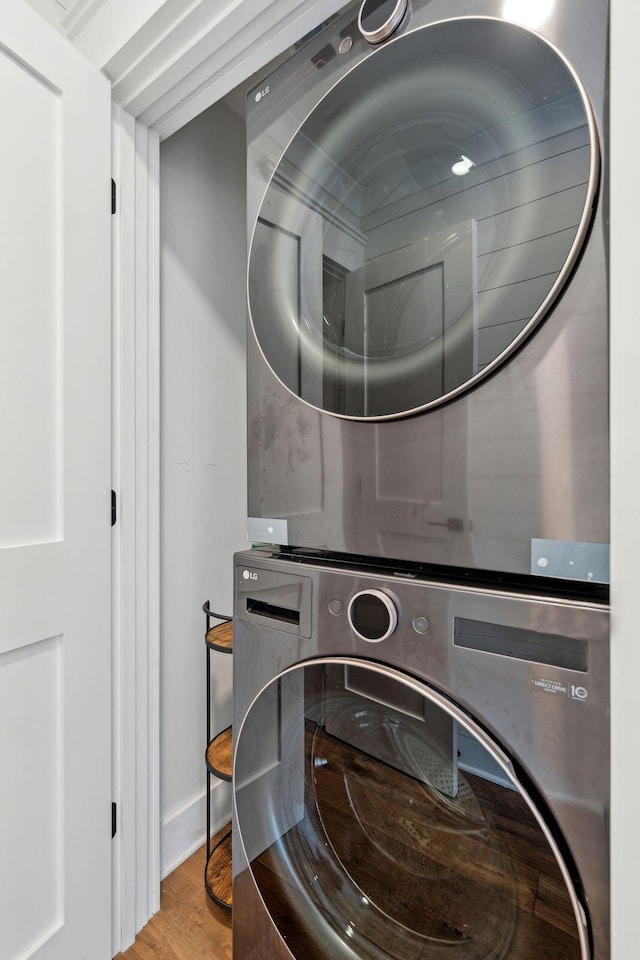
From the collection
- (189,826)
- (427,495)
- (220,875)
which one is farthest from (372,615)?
(189,826)

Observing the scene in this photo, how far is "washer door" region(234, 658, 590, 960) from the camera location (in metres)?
0.53

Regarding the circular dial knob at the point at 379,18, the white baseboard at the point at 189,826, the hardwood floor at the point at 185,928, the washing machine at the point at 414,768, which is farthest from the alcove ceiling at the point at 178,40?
the hardwood floor at the point at 185,928

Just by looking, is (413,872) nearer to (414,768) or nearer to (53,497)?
(414,768)

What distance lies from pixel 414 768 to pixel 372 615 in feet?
0.76

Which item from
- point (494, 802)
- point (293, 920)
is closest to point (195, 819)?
point (293, 920)

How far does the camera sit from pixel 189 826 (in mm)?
1296

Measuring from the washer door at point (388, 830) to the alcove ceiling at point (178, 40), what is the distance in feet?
3.93

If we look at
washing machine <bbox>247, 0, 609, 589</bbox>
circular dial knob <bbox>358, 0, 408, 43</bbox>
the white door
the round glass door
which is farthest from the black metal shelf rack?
circular dial knob <bbox>358, 0, 408, 43</bbox>

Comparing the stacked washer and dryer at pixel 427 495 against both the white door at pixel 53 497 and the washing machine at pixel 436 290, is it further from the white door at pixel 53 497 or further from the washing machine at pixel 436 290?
the white door at pixel 53 497

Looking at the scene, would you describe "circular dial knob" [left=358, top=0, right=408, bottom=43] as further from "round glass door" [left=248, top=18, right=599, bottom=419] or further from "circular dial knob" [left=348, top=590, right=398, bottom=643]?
"circular dial knob" [left=348, top=590, right=398, bottom=643]

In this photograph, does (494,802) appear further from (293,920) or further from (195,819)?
(195,819)

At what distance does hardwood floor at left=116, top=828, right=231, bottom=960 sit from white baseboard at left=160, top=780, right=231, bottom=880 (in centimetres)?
5
